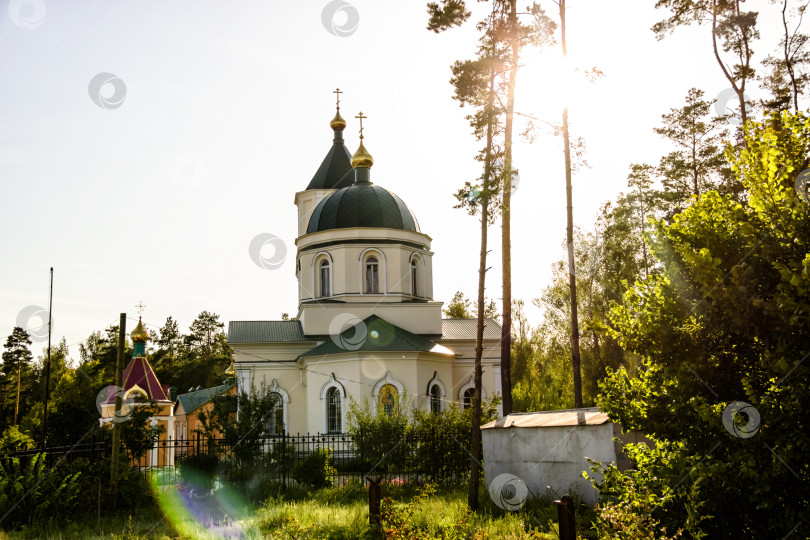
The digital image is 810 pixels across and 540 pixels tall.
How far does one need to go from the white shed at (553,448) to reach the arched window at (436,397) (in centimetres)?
1154

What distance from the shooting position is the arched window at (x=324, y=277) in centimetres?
2952

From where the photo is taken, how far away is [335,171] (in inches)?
1521

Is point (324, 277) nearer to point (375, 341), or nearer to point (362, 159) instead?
point (375, 341)

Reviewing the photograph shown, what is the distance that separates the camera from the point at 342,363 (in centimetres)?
2502

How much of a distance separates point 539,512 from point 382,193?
21198 millimetres

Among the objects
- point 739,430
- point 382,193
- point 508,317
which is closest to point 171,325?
point 382,193

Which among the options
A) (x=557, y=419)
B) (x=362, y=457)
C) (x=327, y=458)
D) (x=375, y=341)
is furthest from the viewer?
(x=375, y=341)

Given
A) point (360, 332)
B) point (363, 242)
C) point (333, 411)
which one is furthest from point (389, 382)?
point (363, 242)

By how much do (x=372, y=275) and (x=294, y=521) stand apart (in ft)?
61.8

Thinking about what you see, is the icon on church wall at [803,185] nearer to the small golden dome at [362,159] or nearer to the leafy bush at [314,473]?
the leafy bush at [314,473]

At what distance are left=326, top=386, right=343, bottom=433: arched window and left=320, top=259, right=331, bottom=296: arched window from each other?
18.2 ft

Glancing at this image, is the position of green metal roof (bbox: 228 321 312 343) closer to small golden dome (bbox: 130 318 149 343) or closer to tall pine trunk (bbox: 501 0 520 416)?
small golden dome (bbox: 130 318 149 343)

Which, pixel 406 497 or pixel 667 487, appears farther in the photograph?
pixel 406 497

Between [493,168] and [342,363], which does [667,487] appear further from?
[342,363]
